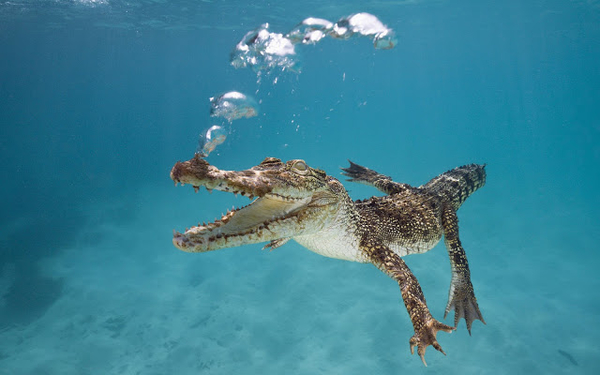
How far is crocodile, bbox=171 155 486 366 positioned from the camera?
255 centimetres

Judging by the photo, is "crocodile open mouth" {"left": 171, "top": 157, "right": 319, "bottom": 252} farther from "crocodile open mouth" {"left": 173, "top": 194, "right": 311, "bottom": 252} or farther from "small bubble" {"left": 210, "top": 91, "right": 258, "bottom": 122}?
"small bubble" {"left": 210, "top": 91, "right": 258, "bottom": 122}

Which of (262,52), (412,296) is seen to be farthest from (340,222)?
(262,52)

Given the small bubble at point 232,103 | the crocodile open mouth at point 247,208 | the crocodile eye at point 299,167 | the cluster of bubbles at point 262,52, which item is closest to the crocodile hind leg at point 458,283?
the crocodile open mouth at point 247,208

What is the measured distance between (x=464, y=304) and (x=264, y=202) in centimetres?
281

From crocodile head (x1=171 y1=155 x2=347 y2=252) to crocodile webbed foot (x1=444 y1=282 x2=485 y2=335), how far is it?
6.65 feet

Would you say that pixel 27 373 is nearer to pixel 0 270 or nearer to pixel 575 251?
pixel 0 270

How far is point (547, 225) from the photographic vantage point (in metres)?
17.5

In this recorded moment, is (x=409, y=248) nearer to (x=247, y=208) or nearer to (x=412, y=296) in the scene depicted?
(x=412, y=296)

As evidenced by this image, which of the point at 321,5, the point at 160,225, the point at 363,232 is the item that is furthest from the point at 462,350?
the point at 321,5

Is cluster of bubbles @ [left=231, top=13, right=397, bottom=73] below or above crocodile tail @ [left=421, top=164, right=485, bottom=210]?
above

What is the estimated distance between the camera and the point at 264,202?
2961mm

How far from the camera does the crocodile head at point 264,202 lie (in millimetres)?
2322

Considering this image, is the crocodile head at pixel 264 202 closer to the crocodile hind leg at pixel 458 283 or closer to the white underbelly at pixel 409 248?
the white underbelly at pixel 409 248

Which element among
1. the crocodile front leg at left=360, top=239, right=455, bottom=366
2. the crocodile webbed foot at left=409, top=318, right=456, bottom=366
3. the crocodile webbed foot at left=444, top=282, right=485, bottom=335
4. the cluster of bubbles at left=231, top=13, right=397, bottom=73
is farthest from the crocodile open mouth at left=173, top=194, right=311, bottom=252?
the cluster of bubbles at left=231, top=13, right=397, bottom=73
